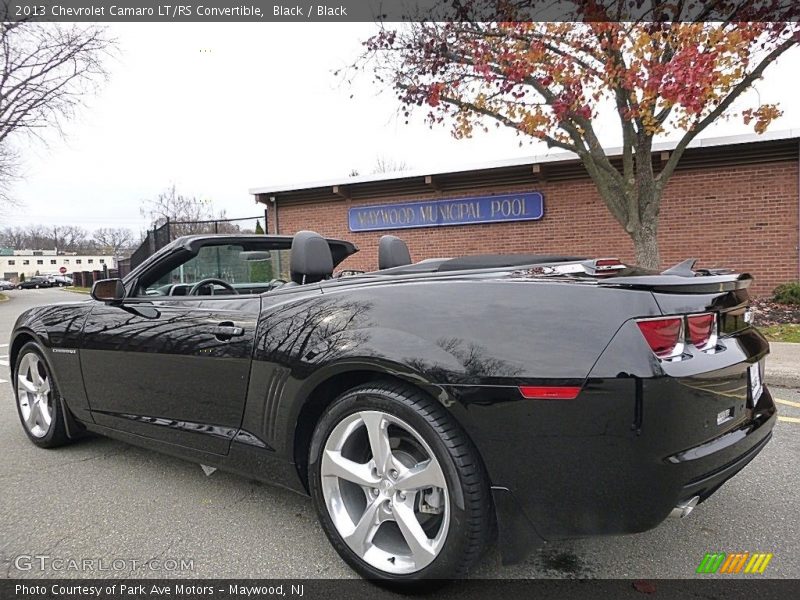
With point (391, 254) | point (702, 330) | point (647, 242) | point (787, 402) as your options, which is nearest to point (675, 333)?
point (702, 330)

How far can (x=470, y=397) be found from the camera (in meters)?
1.79

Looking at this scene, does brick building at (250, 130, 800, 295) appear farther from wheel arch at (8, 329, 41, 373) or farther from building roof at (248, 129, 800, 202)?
wheel arch at (8, 329, 41, 373)

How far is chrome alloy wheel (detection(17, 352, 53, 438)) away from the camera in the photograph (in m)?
3.66

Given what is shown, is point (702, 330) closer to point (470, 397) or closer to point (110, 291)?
point (470, 397)

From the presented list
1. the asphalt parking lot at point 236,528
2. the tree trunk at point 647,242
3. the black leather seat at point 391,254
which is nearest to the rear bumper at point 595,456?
the asphalt parking lot at point 236,528

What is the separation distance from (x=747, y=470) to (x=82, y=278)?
55621 mm

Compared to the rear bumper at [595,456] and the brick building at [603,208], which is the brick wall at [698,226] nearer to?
the brick building at [603,208]

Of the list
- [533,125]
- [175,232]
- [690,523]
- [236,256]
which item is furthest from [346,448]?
[175,232]

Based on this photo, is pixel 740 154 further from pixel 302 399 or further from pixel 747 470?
pixel 302 399

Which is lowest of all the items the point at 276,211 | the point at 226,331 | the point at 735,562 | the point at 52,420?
the point at 735,562

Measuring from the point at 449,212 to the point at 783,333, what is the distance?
6725 mm

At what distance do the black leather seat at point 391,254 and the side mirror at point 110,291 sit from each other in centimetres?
154

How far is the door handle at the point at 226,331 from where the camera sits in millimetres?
2457

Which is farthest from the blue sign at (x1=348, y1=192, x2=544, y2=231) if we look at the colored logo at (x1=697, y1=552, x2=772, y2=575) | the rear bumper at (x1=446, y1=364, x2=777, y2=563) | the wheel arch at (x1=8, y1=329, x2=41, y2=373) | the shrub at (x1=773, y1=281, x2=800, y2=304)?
the rear bumper at (x1=446, y1=364, x2=777, y2=563)
